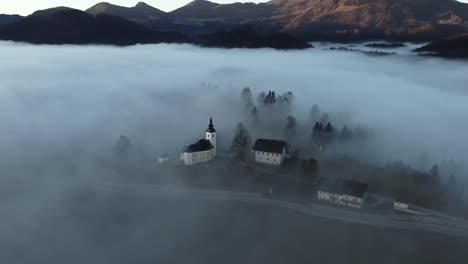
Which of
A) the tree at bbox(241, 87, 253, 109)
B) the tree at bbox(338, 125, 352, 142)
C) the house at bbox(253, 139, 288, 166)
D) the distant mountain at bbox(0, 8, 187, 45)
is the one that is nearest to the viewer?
the house at bbox(253, 139, 288, 166)

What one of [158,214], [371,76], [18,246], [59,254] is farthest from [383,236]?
[371,76]

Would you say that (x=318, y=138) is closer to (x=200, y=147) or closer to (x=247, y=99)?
(x=200, y=147)

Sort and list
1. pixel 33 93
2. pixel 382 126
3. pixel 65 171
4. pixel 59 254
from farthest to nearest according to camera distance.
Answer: pixel 33 93, pixel 382 126, pixel 65 171, pixel 59 254

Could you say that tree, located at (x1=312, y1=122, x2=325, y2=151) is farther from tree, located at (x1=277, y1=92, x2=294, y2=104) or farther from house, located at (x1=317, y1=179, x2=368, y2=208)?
tree, located at (x1=277, y1=92, x2=294, y2=104)

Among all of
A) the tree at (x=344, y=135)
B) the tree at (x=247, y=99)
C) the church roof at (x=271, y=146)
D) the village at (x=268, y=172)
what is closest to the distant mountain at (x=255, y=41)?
the tree at (x=247, y=99)

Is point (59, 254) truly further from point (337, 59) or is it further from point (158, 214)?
point (337, 59)

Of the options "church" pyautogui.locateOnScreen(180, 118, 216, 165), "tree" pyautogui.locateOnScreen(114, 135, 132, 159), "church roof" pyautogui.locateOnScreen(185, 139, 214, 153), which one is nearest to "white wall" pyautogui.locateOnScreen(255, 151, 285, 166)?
"church" pyautogui.locateOnScreen(180, 118, 216, 165)
